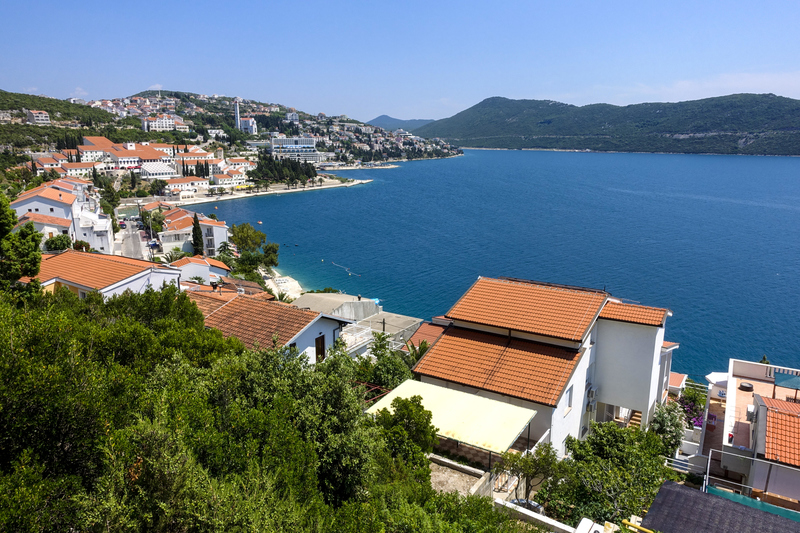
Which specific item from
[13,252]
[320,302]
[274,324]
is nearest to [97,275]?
[13,252]

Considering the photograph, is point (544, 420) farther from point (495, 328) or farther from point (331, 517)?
point (331, 517)

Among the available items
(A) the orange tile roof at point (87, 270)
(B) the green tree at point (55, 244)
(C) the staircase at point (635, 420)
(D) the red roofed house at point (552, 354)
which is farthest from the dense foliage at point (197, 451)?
(B) the green tree at point (55, 244)

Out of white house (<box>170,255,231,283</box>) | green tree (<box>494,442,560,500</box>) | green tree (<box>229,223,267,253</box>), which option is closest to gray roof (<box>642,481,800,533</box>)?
green tree (<box>494,442,560,500</box>)

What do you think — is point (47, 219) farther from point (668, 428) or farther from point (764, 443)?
point (764, 443)

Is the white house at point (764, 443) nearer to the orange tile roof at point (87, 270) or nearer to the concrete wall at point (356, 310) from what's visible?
the concrete wall at point (356, 310)

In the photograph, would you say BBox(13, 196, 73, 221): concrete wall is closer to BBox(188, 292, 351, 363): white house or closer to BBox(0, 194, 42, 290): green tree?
BBox(0, 194, 42, 290): green tree

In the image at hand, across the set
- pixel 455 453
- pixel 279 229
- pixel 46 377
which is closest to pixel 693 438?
pixel 455 453

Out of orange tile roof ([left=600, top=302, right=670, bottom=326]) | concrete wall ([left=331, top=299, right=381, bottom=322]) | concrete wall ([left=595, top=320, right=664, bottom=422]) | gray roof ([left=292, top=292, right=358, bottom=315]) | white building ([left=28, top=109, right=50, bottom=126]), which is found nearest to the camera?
orange tile roof ([left=600, top=302, right=670, bottom=326])
